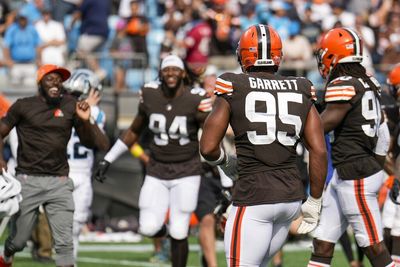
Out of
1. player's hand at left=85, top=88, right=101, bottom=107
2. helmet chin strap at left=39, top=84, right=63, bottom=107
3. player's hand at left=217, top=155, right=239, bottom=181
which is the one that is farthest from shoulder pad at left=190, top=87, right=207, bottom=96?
player's hand at left=217, top=155, right=239, bottom=181

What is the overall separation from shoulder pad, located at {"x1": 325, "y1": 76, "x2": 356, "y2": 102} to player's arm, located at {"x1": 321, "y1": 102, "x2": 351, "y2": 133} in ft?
0.18

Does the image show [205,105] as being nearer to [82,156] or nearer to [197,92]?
[197,92]

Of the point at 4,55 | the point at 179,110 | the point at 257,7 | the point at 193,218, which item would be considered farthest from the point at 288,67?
the point at 179,110

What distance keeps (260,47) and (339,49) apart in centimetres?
151

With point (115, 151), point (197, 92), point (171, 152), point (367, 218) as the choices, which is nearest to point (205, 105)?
point (197, 92)

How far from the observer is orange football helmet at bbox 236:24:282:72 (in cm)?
639

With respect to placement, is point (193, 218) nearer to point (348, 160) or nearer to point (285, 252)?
point (285, 252)

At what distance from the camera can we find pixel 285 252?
475 inches

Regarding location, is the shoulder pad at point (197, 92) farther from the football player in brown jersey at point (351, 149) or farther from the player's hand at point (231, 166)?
the player's hand at point (231, 166)

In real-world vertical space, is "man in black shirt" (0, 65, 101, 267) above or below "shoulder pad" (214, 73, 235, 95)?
below

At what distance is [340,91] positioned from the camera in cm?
741

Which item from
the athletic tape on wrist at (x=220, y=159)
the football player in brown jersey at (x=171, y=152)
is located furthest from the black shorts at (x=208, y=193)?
the athletic tape on wrist at (x=220, y=159)

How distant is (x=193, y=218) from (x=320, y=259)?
3.76 meters

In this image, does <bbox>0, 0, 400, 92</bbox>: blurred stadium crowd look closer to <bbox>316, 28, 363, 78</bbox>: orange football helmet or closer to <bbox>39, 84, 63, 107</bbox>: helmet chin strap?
<bbox>39, 84, 63, 107</bbox>: helmet chin strap
